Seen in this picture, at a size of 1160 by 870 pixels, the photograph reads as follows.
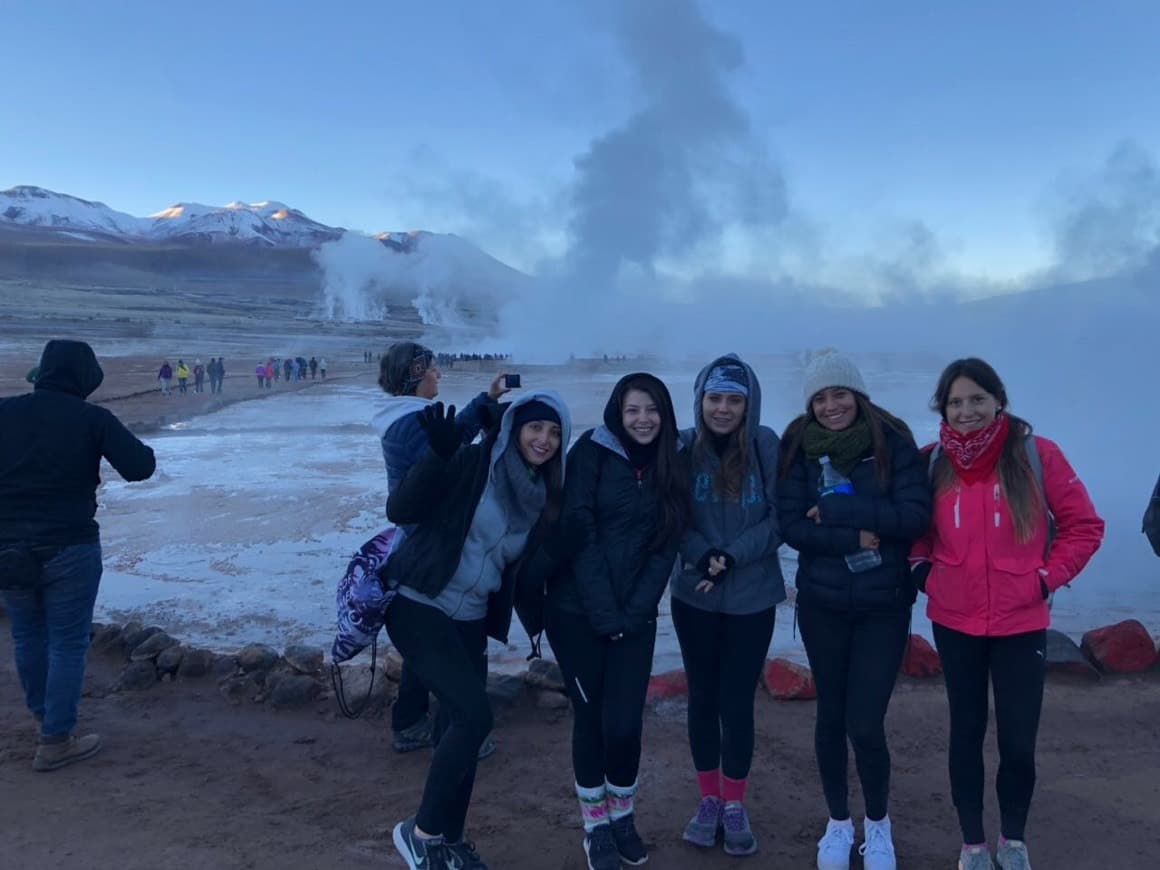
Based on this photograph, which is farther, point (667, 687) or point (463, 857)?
point (667, 687)

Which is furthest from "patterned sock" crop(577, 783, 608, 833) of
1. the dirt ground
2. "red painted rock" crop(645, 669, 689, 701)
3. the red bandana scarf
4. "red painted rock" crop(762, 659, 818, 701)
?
"red painted rock" crop(762, 659, 818, 701)

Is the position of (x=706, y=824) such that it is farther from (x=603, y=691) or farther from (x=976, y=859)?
(x=976, y=859)

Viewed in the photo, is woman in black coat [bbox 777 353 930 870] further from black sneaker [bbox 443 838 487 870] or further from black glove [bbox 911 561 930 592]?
black sneaker [bbox 443 838 487 870]

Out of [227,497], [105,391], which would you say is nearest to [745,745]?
[227,497]

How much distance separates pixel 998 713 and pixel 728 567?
0.99m

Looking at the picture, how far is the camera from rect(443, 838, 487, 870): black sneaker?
286 centimetres

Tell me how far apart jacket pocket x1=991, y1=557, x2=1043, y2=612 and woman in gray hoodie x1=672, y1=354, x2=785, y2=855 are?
713 mm

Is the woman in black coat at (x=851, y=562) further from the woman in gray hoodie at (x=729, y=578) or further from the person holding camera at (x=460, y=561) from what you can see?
the person holding camera at (x=460, y=561)

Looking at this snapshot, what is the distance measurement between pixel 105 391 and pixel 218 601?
820 inches

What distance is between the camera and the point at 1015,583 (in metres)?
2.78

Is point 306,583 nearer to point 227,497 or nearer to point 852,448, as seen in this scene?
point 227,497

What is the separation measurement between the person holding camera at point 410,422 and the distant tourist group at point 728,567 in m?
0.02

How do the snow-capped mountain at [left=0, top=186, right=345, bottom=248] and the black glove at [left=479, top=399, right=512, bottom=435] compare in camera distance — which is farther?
the snow-capped mountain at [left=0, top=186, right=345, bottom=248]

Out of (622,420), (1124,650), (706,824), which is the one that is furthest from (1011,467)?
(1124,650)
